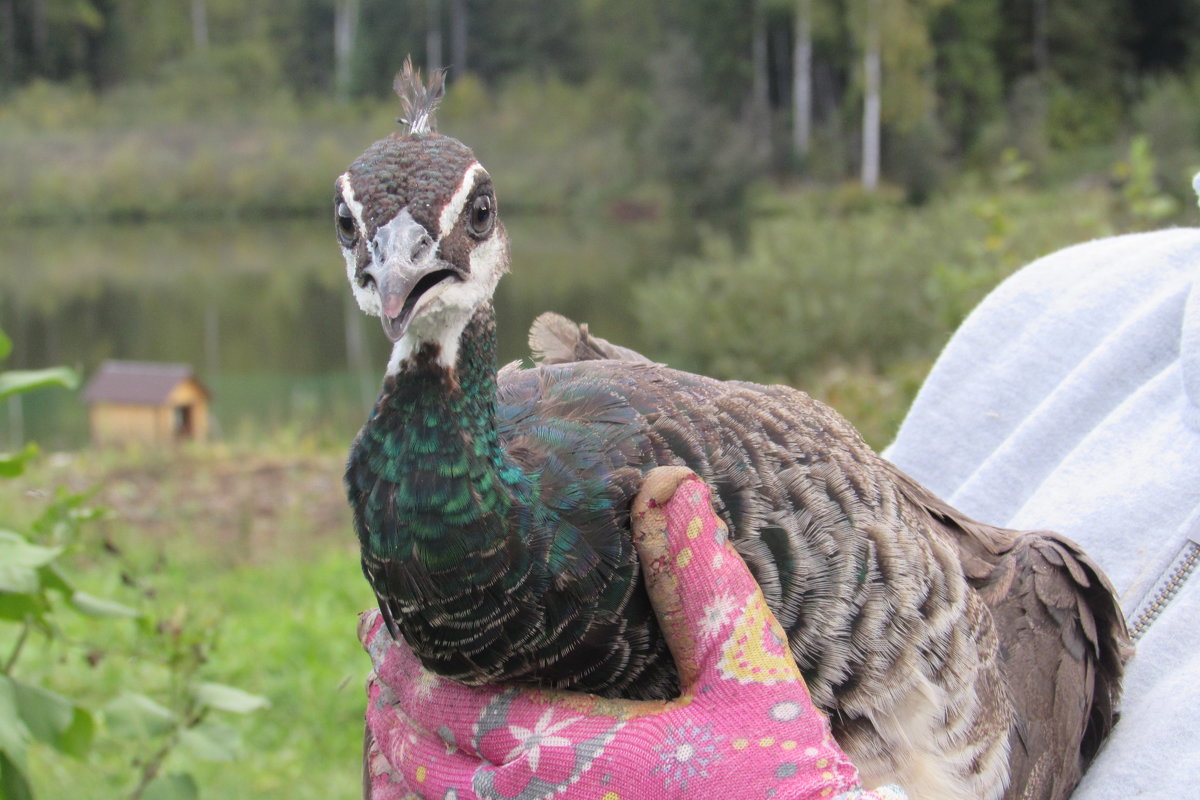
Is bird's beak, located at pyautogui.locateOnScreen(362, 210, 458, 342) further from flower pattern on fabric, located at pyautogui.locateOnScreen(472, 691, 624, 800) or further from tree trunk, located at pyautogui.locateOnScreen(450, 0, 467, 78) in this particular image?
tree trunk, located at pyautogui.locateOnScreen(450, 0, 467, 78)

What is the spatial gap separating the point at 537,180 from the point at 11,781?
2388cm

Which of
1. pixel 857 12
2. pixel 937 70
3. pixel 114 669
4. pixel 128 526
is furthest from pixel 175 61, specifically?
pixel 114 669

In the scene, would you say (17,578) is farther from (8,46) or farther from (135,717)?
(8,46)

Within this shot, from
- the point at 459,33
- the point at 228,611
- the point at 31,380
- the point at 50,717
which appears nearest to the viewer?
the point at 50,717

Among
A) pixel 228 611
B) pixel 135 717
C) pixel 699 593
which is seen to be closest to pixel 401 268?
pixel 699 593

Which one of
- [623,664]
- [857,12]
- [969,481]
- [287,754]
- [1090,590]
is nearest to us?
[623,664]

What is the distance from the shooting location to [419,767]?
156 centimetres

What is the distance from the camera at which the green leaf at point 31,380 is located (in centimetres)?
213

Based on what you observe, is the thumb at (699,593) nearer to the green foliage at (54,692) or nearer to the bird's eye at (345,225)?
the bird's eye at (345,225)

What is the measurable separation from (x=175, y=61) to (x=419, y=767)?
26132mm

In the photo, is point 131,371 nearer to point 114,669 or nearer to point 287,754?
point 114,669

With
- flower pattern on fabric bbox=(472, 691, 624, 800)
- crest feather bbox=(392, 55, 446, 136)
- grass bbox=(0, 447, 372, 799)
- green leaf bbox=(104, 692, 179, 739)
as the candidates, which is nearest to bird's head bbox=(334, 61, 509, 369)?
crest feather bbox=(392, 55, 446, 136)

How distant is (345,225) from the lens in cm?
138

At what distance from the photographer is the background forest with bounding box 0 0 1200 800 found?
400 inches
